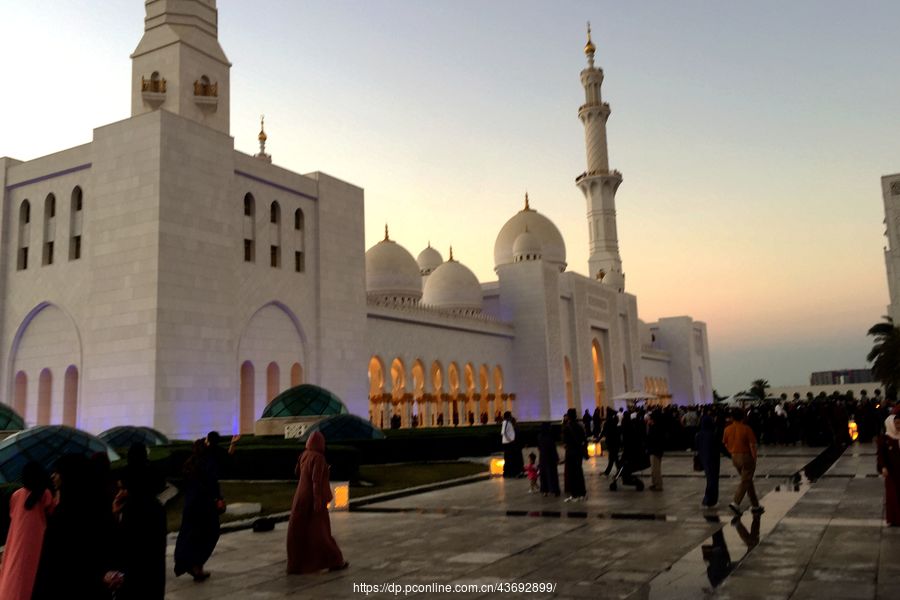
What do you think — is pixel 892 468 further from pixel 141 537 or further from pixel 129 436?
pixel 129 436

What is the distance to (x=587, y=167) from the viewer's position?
44406 millimetres

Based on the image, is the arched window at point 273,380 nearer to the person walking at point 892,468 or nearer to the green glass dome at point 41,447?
the green glass dome at point 41,447

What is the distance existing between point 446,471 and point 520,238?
27.6 m

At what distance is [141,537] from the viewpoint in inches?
170

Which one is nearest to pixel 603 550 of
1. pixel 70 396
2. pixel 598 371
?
pixel 70 396

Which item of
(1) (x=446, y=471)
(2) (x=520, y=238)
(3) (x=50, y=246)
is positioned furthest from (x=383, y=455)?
(2) (x=520, y=238)

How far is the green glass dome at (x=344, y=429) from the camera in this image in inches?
675

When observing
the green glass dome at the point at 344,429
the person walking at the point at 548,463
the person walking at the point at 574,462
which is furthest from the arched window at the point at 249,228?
the person walking at the point at 574,462

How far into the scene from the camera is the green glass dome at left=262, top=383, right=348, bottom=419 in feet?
63.1

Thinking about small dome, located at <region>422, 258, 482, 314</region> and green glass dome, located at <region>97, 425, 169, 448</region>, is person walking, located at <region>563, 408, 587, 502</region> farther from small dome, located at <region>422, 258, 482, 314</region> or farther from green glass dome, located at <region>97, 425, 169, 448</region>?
small dome, located at <region>422, 258, 482, 314</region>

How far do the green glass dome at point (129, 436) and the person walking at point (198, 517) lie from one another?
10.1 m

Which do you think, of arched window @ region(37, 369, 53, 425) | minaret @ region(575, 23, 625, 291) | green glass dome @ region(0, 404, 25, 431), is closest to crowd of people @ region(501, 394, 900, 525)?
green glass dome @ region(0, 404, 25, 431)

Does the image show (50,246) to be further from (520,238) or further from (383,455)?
(520,238)

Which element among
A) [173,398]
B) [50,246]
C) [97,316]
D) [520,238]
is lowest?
[173,398]
